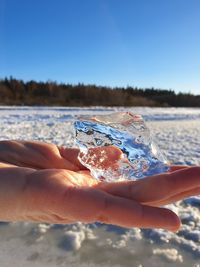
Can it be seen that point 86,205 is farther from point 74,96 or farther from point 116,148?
point 74,96

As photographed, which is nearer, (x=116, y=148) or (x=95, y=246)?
(x=116, y=148)

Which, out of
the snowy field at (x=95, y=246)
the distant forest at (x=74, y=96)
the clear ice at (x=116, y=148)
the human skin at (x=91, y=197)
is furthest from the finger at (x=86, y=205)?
the distant forest at (x=74, y=96)

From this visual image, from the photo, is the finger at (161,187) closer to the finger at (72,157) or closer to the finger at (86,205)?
the finger at (86,205)

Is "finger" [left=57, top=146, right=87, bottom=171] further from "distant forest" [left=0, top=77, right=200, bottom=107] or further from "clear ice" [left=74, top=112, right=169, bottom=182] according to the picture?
"distant forest" [left=0, top=77, right=200, bottom=107]

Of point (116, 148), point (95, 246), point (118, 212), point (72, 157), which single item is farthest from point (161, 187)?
point (95, 246)

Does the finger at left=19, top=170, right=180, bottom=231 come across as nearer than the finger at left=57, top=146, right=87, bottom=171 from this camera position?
Yes

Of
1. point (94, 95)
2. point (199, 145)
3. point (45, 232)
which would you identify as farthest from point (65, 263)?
point (94, 95)

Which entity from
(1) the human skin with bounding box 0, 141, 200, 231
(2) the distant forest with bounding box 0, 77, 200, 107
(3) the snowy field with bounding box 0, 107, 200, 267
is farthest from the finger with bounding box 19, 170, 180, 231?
(2) the distant forest with bounding box 0, 77, 200, 107
